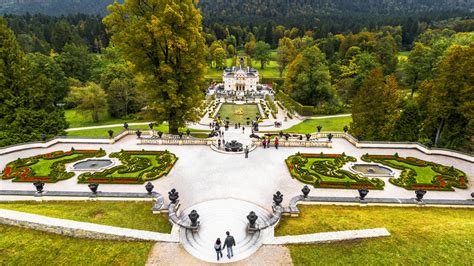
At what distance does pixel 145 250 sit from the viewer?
46.7ft

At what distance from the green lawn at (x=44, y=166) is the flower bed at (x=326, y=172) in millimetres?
22051

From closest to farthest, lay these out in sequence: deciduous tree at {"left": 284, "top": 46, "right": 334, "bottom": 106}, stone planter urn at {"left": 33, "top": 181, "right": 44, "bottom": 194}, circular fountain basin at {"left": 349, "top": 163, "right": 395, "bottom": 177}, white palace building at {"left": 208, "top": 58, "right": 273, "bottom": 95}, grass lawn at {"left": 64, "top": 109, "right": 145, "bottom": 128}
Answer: stone planter urn at {"left": 33, "top": 181, "right": 44, "bottom": 194}
circular fountain basin at {"left": 349, "top": 163, "right": 395, "bottom": 177}
grass lawn at {"left": 64, "top": 109, "right": 145, "bottom": 128}
deciduous tree at {"left": 284, "top": 46, "right": 334, "bottom": 106}
white palace building at {"left": 208, "top": 58, "right": 273, "bottom": 95}

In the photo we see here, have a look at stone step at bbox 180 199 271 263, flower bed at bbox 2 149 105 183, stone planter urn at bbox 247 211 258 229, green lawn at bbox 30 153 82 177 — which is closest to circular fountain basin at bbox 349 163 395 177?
stone step at bbox 180 199 271 263

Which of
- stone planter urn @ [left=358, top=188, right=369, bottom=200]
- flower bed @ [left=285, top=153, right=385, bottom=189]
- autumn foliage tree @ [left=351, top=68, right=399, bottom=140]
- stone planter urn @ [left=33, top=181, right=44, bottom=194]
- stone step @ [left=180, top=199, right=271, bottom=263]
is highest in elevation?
autumn foliage tree @ [left=351, top=68, right=399, bottom=140]

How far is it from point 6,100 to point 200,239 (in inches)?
1230

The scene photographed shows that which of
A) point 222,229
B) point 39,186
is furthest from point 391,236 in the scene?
point 39,186

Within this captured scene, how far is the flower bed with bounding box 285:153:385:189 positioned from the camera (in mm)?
21688

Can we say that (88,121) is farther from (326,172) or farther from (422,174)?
(422,174)

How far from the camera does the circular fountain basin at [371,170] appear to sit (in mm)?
23781

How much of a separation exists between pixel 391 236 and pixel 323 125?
36.5m

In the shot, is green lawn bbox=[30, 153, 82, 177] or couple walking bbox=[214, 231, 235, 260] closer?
couple walking bbox=[214, 231, 235, 260]

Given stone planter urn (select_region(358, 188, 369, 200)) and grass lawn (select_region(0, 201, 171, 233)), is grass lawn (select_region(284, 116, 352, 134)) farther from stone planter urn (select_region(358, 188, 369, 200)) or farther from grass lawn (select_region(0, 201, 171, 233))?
grass lawn (select_region(0, 201, 171, 233))

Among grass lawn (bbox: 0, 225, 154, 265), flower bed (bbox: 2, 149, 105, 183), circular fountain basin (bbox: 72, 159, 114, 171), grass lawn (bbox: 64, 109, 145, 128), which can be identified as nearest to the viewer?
grass lawn (bbox: 0, 225, 154, 265)

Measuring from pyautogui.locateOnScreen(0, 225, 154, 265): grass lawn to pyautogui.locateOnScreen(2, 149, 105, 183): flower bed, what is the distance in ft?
26.2
